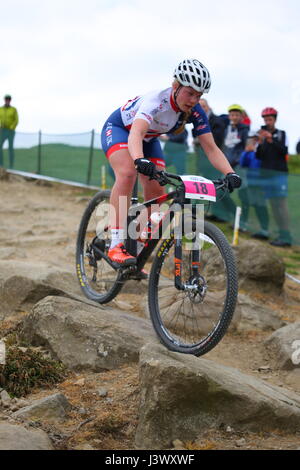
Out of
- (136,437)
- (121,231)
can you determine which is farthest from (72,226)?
(136,437)

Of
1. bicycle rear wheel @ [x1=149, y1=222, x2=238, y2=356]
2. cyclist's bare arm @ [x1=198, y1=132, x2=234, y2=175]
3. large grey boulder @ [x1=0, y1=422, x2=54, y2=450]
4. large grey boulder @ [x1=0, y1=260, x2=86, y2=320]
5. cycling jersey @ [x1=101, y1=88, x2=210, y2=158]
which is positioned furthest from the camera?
large grey boulder @ [x1=0, y1=260, x2=86, y2=320]

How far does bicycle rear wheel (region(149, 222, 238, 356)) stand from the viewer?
4859 millimetres

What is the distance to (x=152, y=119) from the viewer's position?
215 inches

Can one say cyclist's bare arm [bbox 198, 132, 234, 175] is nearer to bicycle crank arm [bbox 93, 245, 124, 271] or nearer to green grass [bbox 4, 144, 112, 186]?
bicycle crank arm [bbox 93, 245, 124, 271]

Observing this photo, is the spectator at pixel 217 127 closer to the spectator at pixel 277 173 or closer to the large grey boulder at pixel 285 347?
the spectator at pixel 277 173

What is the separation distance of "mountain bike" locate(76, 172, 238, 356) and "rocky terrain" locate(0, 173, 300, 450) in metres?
0.25

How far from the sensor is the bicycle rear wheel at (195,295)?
486cm

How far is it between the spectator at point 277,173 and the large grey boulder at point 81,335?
20.8ft

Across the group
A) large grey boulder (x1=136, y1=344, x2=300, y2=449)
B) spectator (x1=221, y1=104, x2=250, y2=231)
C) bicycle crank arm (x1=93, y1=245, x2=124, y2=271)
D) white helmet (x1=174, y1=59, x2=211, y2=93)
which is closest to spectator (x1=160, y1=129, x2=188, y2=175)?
spectator (x1=221, y1=104, x2=250, y2=231)

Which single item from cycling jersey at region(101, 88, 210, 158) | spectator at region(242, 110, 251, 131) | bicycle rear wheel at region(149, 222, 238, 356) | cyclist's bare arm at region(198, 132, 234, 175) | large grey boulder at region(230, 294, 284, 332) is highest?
spectator at region(242, 110, 251, 131)

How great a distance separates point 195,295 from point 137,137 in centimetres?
134

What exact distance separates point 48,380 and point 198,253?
1480 millimetres

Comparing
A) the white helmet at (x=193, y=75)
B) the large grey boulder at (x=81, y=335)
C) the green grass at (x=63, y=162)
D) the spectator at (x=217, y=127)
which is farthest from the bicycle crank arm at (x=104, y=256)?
the green grass at (x=63, y=162)

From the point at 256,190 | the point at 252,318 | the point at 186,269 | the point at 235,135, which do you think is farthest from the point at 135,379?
the point at 256,190
